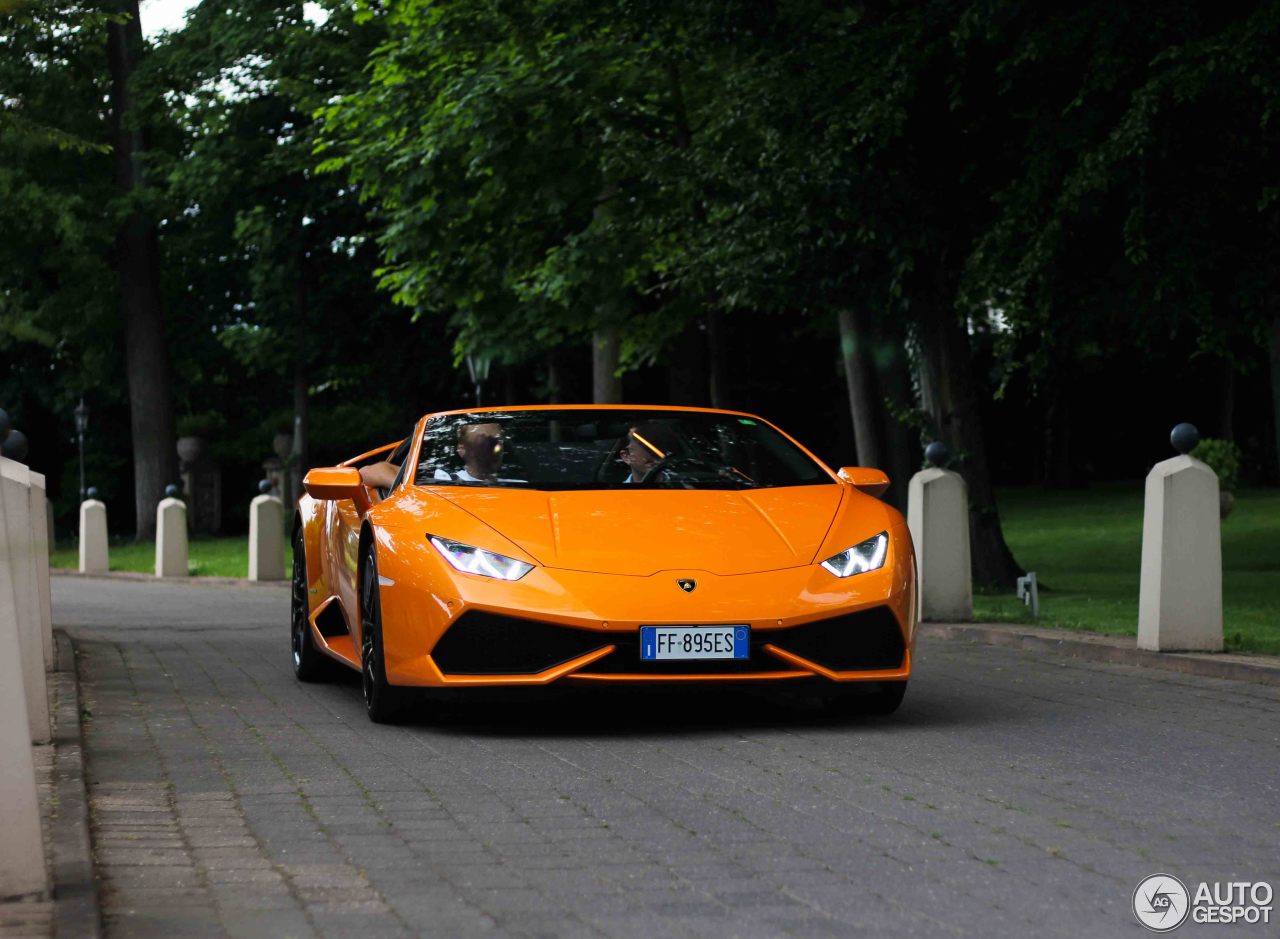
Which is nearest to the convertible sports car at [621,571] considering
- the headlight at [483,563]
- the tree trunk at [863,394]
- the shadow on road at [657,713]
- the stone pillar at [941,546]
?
the headlight at [483,563]

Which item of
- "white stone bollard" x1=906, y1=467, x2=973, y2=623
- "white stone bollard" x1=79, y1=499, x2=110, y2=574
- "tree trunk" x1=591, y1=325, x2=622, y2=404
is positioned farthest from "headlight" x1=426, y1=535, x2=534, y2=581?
"white stone bollard" x1=79, y1=499, x2=110, y2=574

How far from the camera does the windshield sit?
8805 mm

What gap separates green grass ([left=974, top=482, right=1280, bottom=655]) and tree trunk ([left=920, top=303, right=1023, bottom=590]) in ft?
1.63

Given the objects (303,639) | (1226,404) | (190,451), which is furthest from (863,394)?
(1226,404)

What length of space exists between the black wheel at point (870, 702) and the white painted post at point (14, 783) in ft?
13.4

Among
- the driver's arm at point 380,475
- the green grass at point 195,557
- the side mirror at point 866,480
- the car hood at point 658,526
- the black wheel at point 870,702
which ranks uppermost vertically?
the driver's arm at point 380,475

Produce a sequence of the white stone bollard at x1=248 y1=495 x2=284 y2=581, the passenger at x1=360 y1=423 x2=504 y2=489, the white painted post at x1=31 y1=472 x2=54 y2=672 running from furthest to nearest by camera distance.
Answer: the white stone bollard at x1=248 y1=495 x2=284 y2=581 < the white painted post at x1=31 y1=472 x2=54 y2=672 < the passenger at x1=360 y1=423 x2=504 y2=489

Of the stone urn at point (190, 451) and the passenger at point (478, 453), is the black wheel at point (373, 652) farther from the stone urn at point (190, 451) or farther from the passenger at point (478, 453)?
the stone urn at point (190, 451)

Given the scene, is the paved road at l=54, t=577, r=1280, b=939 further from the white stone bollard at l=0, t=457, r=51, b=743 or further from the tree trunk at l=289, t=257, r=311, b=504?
the tree trunk at l=289, t=257, r=311, b=504

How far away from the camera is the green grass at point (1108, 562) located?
14.0 m

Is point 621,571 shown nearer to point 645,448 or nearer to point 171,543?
point 645,448

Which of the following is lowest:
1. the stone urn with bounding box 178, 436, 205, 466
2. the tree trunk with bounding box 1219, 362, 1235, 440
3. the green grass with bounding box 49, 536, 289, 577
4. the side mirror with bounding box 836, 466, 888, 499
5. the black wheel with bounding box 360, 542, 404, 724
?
the green grass with bounding box 49, 536, 289, 577

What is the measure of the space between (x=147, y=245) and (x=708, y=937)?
39.0 meters

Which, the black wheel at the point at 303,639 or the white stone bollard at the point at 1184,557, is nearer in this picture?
the black wheel at the point at 303,639
